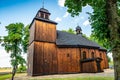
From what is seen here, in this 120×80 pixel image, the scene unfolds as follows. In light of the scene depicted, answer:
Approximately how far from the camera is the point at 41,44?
24.7 metres

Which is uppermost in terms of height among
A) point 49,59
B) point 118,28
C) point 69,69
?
point 118,28

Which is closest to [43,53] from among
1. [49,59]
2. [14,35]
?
[49,59]

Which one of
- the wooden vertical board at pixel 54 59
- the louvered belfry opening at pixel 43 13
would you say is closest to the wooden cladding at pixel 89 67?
the wooden vertical board at pixel 54 59

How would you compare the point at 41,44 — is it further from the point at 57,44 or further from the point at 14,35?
the point at 14,35

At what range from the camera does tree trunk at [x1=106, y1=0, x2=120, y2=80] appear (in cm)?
727

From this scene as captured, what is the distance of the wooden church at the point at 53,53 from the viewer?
24.0 metres

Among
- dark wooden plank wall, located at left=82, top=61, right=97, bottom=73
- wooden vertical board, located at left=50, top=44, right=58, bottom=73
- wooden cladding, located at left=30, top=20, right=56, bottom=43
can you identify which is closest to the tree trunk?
dark wooden plank wall, located at left=82, top=61, right=97, bottom=73

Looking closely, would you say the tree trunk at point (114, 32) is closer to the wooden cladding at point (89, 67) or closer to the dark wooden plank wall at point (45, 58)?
the dark wooden plank wall at point (45, 58)

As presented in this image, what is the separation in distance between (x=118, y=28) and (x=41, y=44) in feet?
59.2

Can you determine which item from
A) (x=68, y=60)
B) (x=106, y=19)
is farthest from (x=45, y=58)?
(x=106, y=19)

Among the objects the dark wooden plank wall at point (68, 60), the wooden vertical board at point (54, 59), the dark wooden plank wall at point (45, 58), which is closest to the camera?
the dark wooden plank wall at point (45, 58)

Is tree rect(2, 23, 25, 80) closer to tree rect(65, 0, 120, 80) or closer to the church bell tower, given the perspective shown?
the church bell tower

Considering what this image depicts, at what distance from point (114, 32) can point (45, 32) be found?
18999 mm

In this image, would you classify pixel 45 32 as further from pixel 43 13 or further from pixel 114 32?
pixel 114 32
